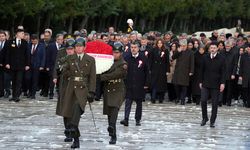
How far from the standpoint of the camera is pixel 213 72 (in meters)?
18.3

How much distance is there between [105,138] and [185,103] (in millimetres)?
9843

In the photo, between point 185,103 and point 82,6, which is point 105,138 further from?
point 82,6

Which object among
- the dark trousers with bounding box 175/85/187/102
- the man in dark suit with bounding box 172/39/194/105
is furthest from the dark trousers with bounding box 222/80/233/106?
the dark trousers with bounding box 175/85/187/102

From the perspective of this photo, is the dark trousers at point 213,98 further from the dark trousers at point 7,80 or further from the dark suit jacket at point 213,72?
the dark trousers at point 7,80

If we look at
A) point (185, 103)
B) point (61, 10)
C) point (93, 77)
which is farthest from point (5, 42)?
point (61, 10)

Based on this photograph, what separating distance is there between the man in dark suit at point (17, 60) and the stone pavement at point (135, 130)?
55 cm

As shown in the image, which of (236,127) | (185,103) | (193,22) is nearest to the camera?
(236,127)

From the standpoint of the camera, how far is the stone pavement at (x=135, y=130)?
14.8 metres

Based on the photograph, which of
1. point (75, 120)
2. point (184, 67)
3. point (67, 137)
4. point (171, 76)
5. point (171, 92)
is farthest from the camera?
point (171, 92)

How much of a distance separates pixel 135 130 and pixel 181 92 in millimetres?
8022

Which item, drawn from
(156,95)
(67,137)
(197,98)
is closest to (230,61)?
(197,98)

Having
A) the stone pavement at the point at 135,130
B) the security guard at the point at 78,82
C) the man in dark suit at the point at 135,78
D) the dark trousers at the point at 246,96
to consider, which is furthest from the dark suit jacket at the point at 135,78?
the dark trousers at the point at 246,96

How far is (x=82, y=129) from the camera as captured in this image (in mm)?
16922

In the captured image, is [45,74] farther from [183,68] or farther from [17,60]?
[183,68]
